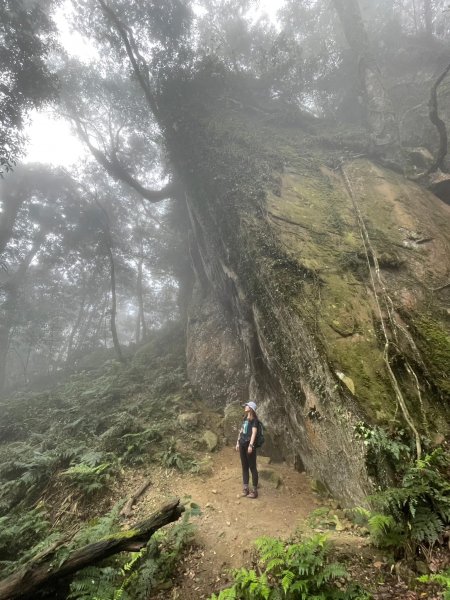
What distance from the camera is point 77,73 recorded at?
63.7ft

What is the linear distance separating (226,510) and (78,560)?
113 inches

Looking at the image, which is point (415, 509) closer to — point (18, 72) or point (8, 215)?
point (18, 72)

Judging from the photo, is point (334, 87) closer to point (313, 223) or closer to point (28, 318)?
point (313, 223)

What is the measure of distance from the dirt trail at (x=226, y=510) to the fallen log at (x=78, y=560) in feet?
3.08

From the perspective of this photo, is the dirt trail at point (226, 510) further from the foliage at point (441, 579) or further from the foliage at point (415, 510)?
the foliage at point (441, 579)

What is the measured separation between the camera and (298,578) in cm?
370

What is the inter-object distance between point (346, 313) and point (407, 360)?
4.92 ft

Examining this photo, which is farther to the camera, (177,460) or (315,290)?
(177,460)

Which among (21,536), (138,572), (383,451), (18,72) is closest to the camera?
(138,572)

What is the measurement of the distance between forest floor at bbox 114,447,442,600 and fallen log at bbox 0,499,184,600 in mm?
906

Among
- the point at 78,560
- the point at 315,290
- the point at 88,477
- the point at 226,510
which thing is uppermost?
the point at 315,290

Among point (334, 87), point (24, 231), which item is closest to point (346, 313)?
point (334, 87)

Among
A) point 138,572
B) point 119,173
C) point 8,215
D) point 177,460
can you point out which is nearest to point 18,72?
point 119,173

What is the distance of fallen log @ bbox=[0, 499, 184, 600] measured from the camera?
13.1 ft
